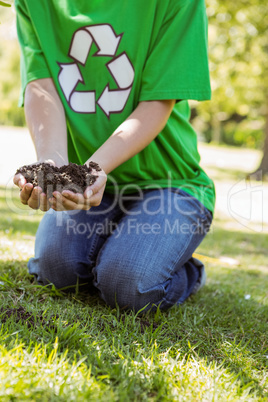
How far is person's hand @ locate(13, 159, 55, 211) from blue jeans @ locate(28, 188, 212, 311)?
0.42m

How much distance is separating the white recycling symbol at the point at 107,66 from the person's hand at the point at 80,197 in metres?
0.57

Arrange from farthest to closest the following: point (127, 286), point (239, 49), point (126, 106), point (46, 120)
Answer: point (239, 49)
point (126, 106)
point (46, 120)
point (127, 286)

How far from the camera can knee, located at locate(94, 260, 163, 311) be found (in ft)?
5.98

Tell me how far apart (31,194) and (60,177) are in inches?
5.0

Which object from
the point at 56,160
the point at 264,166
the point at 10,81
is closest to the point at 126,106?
the point at 56,160

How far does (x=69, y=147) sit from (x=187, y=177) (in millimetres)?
649

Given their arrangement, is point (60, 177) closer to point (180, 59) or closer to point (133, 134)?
point (133, 134)

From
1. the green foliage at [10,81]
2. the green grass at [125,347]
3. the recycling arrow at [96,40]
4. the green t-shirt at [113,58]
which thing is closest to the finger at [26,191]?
the green grass at [125,347]

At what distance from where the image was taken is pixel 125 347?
148 centimetres

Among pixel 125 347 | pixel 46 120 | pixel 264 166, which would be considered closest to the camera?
pixel 125 347

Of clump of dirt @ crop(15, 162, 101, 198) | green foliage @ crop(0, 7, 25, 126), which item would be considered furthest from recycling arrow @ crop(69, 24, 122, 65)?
green foliage @ crop(0, 7, 25, 126)

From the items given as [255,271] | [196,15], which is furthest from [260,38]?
[196,15]

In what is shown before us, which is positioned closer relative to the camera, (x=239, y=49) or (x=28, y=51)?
(x=28, y=51)

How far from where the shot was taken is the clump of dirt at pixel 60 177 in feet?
5.31
